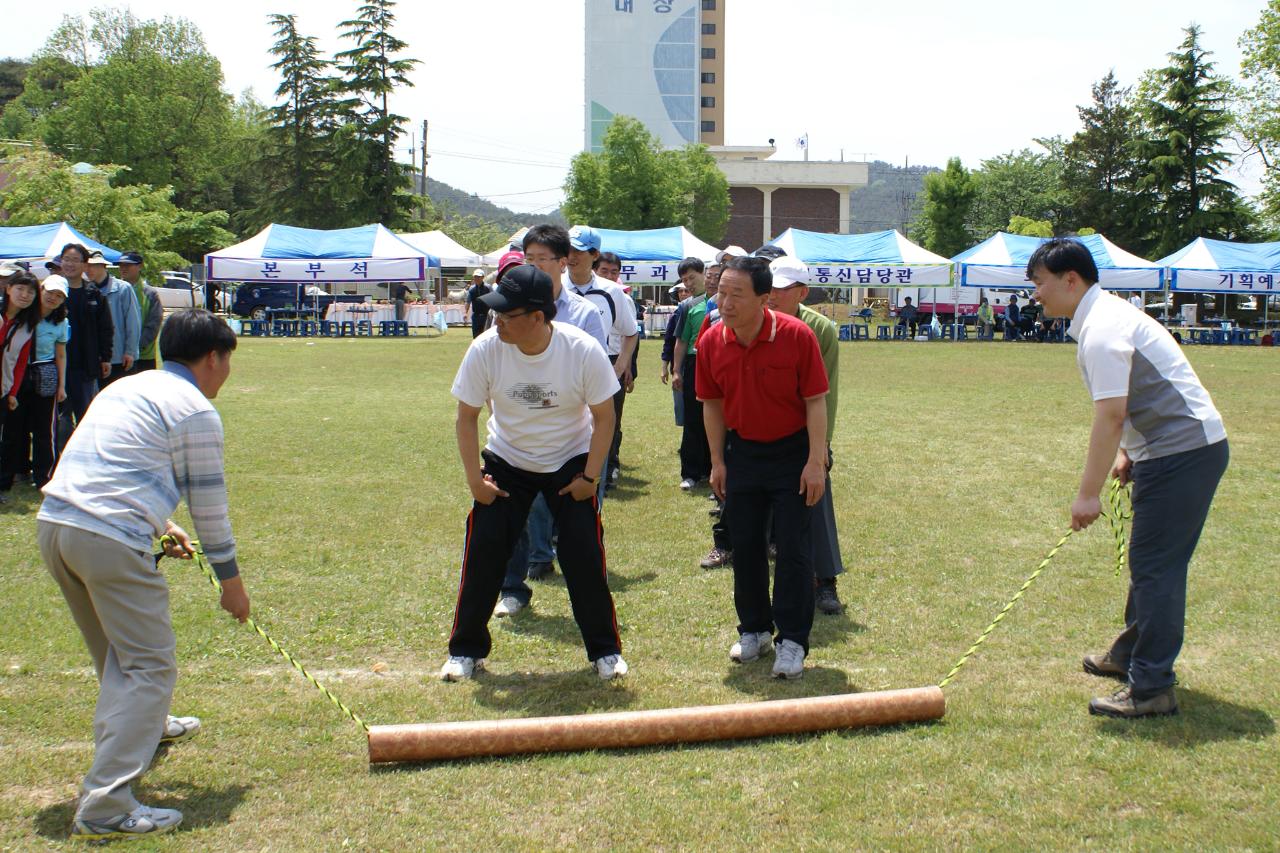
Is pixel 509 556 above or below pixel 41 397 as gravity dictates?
below

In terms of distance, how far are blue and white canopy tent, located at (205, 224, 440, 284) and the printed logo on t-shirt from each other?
27926 millimetres

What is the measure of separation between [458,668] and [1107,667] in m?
2.96

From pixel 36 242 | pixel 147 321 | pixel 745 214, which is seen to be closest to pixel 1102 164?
pixel 745 214

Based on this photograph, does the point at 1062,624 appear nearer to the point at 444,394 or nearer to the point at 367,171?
the point at 444,394

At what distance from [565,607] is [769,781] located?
7.85ft

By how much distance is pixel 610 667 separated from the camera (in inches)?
195

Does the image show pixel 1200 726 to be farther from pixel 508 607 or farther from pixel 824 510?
pixel 508 607

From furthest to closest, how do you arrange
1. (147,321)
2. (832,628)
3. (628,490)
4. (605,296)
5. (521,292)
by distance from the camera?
(147,321)
(628,490)
(605,296)
(832,628)
(521,292)

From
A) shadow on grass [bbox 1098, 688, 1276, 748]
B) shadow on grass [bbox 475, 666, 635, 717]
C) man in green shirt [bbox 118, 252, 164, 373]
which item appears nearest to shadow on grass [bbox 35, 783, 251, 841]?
shadow on grass [bbox 475, 666, 635, 717]

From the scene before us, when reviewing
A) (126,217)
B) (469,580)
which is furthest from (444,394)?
(126,217)

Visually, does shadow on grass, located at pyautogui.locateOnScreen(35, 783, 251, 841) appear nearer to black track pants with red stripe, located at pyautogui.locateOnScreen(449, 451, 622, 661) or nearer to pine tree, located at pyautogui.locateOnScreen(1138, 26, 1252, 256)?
→ black track pants with red stripe, located at pyautogui.locateOnScreen(449, 451, 622, 661)

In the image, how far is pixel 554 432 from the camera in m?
4.91

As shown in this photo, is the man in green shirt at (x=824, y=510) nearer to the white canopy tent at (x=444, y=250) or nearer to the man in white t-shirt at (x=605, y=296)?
the man in white t-shirt at (x=605, y=296)

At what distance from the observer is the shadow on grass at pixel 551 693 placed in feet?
15.2
